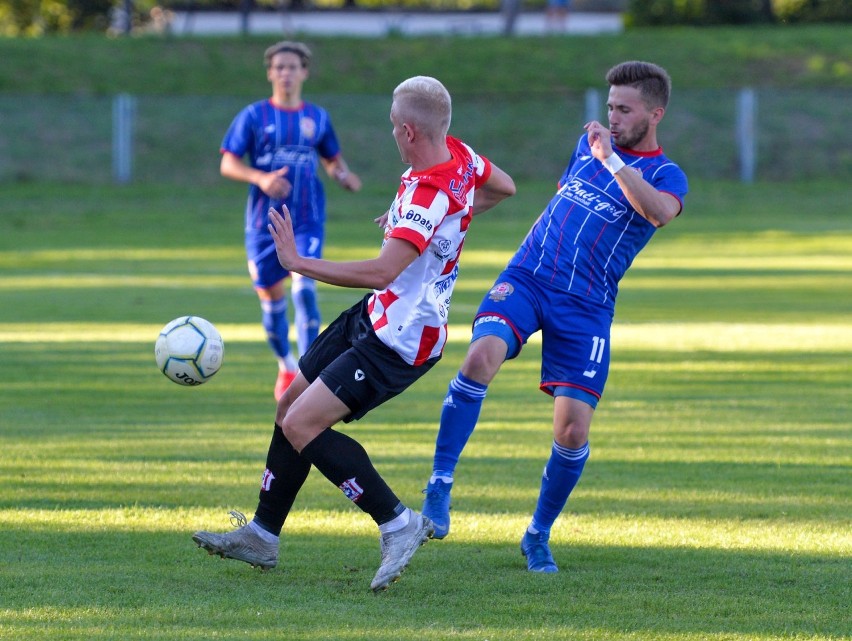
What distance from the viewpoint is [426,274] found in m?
5.29

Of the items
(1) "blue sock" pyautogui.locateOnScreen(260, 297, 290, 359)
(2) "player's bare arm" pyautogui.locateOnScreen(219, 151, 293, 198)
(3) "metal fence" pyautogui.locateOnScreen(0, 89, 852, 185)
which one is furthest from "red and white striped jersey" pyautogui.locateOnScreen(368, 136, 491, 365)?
(3) "metal fence" pyautogui.locateOnScreen(0, 89, 852, 185)

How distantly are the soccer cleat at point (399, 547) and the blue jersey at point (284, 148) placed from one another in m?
5.34

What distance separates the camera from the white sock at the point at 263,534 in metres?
5.49

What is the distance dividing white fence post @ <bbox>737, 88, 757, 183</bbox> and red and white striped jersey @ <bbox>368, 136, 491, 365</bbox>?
28103 mm

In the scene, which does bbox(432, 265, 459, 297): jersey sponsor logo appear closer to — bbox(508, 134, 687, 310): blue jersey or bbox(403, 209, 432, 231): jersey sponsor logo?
bbox(403, 209, 432, 231): jersey sponsor logo

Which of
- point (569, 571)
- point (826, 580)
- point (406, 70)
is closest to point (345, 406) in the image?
point (569, 571)

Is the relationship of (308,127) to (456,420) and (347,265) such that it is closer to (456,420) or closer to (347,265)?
(456,420)

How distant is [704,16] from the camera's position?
157 feet

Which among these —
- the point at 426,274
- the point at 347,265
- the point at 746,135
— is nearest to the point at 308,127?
the point at 426,274

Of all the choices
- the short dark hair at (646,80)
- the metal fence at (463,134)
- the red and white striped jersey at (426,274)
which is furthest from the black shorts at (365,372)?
the metal fence at (463,134)

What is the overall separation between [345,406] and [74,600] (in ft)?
3.99

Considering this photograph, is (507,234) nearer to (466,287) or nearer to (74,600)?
(466,287)

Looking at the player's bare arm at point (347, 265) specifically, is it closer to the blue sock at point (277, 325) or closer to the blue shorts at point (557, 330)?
the blue shorts at point (557, 330)

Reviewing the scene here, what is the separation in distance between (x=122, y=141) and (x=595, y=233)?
2715 centimetres
